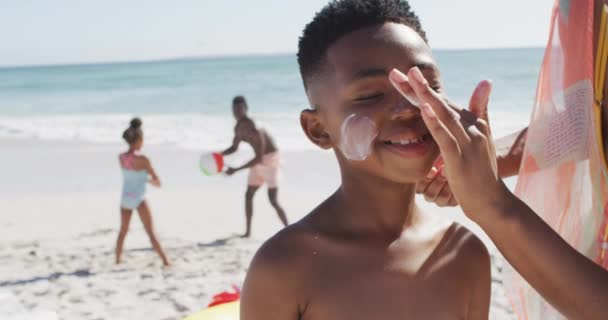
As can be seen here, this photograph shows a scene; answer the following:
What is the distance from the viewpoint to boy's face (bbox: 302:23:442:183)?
Answer: 1376mm

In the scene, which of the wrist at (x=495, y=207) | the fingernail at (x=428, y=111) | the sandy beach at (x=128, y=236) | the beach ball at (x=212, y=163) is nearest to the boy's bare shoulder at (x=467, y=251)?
the wrist at (x=495, y=207)

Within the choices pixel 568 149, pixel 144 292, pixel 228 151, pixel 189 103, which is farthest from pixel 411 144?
pixel 189 103

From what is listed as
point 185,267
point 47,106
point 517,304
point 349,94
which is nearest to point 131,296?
point 185,267

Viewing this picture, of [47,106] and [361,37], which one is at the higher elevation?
[361,37]

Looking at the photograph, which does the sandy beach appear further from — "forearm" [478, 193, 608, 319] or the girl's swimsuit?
"forearm" [478, 193, 608, 319]

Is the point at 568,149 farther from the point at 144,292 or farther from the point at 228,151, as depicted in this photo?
the point at 228,151

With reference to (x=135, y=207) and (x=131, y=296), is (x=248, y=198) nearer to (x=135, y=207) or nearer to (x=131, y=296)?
(x=135, y=207)

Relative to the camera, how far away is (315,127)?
5.13ft

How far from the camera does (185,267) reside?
5.97 metres

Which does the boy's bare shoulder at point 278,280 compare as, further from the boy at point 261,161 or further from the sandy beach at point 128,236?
the boy at point 261,161

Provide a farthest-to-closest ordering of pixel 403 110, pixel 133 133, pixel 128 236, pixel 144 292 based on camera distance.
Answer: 1. pixel 128 236
2. pixel 133 133
3. pixel 144 292
4. pixel 403 110

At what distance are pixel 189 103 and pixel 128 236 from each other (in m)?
17.1

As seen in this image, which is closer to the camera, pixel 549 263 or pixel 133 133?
pixel 549 263

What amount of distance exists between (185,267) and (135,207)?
69cm
